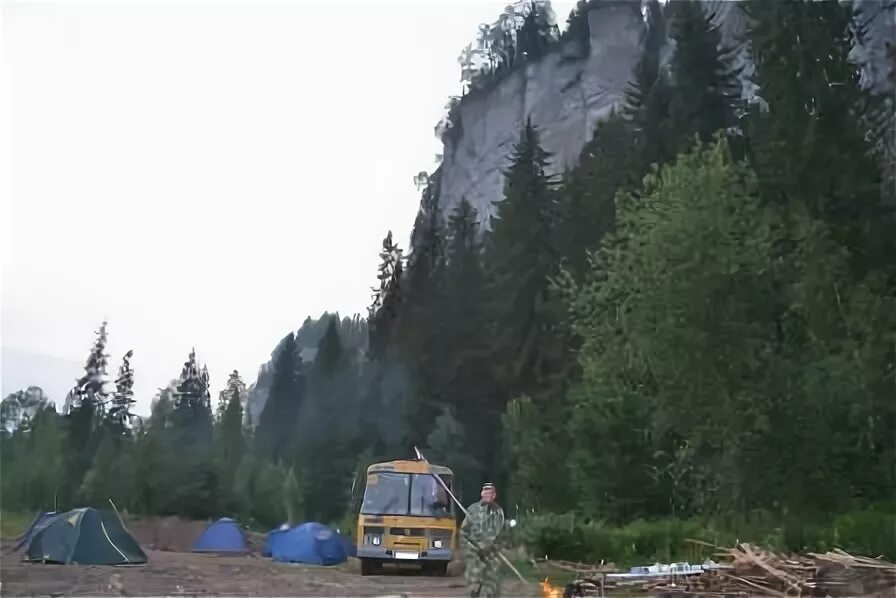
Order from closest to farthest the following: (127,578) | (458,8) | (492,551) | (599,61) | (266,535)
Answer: (492,551)
(127,578)
(266,535)
(458,8)
(599,61)

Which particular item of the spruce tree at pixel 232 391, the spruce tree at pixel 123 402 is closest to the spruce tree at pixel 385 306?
the spruce tree at pixel 232 391

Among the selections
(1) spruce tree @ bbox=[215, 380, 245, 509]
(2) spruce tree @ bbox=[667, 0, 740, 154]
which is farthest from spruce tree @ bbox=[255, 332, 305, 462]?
(2) spruce tree @ bbox=[667, 0, 740, 154]

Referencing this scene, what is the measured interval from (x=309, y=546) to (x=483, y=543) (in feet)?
17.5

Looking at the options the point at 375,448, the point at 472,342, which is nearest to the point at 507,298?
the point at 472,342

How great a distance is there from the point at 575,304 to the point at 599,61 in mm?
5196

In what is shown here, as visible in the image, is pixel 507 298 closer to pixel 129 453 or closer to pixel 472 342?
pixel 472 342

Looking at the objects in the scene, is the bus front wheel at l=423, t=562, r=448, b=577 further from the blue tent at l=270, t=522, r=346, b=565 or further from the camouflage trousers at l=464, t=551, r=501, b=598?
the camouflage trousers at l=464, t=551, r=501, b=598

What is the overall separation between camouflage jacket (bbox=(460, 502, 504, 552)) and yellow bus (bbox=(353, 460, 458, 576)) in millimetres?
4102

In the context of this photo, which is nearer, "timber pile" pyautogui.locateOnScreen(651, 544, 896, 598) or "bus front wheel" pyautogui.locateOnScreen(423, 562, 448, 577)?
"timber pile" pyautogui.locateOnScreen(651, 544, 896, 598)

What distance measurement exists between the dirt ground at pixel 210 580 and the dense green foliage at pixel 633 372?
32.1 inches

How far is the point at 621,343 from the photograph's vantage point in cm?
1413

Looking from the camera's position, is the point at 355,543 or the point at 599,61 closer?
the point at 355,543

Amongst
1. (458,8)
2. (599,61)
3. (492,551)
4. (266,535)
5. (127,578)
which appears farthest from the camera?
(599,61)

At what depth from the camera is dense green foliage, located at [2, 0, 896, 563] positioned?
1310cm
